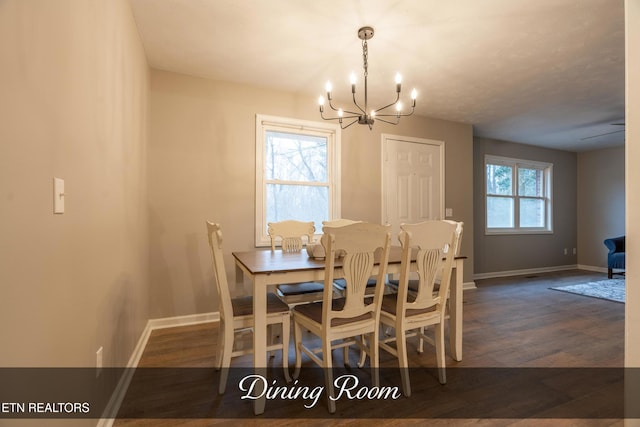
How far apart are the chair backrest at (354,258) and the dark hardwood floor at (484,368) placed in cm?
56

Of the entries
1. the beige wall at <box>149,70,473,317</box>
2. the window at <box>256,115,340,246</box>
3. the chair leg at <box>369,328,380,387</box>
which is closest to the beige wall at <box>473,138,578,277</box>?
the window at <box>256,115,340,246</box>

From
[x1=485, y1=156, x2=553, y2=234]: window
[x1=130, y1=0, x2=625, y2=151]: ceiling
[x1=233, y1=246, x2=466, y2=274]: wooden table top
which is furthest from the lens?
[x1=485, y1=156, x2=553, y2=234]: window

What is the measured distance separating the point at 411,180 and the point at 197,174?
2814 millimetres

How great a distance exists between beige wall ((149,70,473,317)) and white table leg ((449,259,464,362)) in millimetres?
2111

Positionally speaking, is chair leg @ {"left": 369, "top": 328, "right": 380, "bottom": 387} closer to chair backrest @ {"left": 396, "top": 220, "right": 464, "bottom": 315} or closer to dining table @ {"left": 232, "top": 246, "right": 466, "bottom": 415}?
chair backrest @ {"left": 396, "top": 220, "right": 464, "bottom": 315}

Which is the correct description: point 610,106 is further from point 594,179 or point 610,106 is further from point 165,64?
point 165,64

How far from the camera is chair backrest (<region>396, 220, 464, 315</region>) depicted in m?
1.83

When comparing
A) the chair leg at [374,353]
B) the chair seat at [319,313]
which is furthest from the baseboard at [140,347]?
the chair leg at [374,353]

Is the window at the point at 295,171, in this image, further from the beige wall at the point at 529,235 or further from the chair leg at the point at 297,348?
the beige wall at the point at 529,235

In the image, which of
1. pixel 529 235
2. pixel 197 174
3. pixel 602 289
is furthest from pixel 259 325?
pixel 529 235

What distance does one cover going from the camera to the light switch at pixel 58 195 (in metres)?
1.02

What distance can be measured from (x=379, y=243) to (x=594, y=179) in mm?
7264

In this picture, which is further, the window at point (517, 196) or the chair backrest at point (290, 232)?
the window at point (517, 196)

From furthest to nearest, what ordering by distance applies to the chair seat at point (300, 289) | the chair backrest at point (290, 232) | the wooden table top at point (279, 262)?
the chair backrest at point (290, 232) < the chair seat at point (300, 289) < the wooden table top at point (279, 262)
